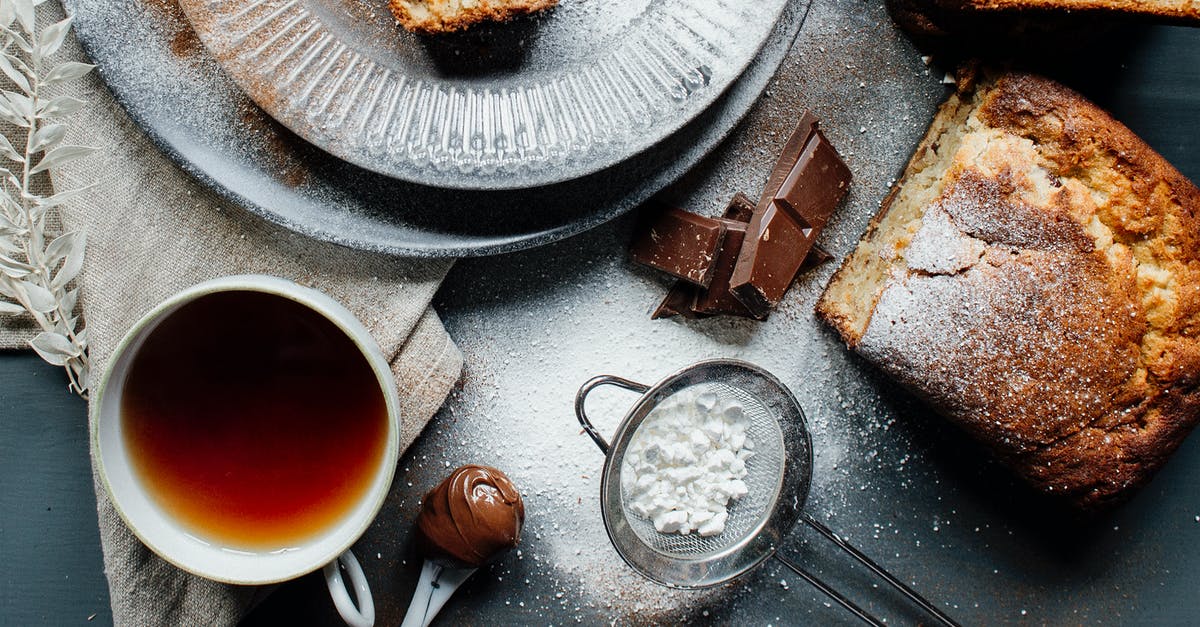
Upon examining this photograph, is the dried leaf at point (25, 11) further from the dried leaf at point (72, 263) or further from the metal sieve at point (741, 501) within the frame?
the metal sieve at point (741, 501)

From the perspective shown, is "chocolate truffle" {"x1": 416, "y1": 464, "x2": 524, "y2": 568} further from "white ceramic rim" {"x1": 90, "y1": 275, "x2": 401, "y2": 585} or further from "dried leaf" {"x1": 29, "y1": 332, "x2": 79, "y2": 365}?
"dried leaf" {"x1": 29, "y1": 332, "x2": 79, "y2": 365}

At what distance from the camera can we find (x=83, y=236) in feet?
6.16

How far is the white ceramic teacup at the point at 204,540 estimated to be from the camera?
174 centimetres

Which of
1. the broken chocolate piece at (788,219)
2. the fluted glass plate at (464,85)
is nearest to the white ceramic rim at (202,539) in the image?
the fluted glass plate at (464,85)

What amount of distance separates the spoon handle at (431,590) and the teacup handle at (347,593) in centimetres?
23

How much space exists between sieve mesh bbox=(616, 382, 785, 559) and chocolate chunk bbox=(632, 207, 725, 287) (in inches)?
12.2

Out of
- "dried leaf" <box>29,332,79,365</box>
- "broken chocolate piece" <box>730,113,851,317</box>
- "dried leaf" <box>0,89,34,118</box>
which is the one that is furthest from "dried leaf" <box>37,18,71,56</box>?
"broken chocolate piece" <box>730,113,851,317</box>

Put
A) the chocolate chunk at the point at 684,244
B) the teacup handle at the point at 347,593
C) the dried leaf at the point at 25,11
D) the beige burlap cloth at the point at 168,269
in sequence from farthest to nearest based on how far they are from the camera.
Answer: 1. the chocolate chunk at the point at 684,244
2. the beige burlap cloth at the point at 168,269
3. the teacup handle at the point at 347,593
4. the dried leaf at the point at 25,11

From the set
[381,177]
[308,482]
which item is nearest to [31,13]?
[381,177]

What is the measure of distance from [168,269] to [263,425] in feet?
1.58

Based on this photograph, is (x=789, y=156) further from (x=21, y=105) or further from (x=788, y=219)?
(x=21, y=105)

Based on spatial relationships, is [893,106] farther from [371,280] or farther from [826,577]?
[371,280]

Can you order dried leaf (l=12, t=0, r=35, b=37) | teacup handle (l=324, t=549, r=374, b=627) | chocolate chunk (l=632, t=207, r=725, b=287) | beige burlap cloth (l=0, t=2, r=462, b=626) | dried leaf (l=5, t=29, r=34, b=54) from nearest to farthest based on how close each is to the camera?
dried leaf (l=12, t=0, r=35, b=37), dried leaf (l=5, t=29, r=34, b=54), teacup handle (l=324, t=549, r=374, b=627), beige burlap cloth (l=0, t=2, r=462, b=626), chocolate chunk (l=632, t=207, r=725, b=287)

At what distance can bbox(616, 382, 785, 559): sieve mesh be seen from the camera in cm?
219
